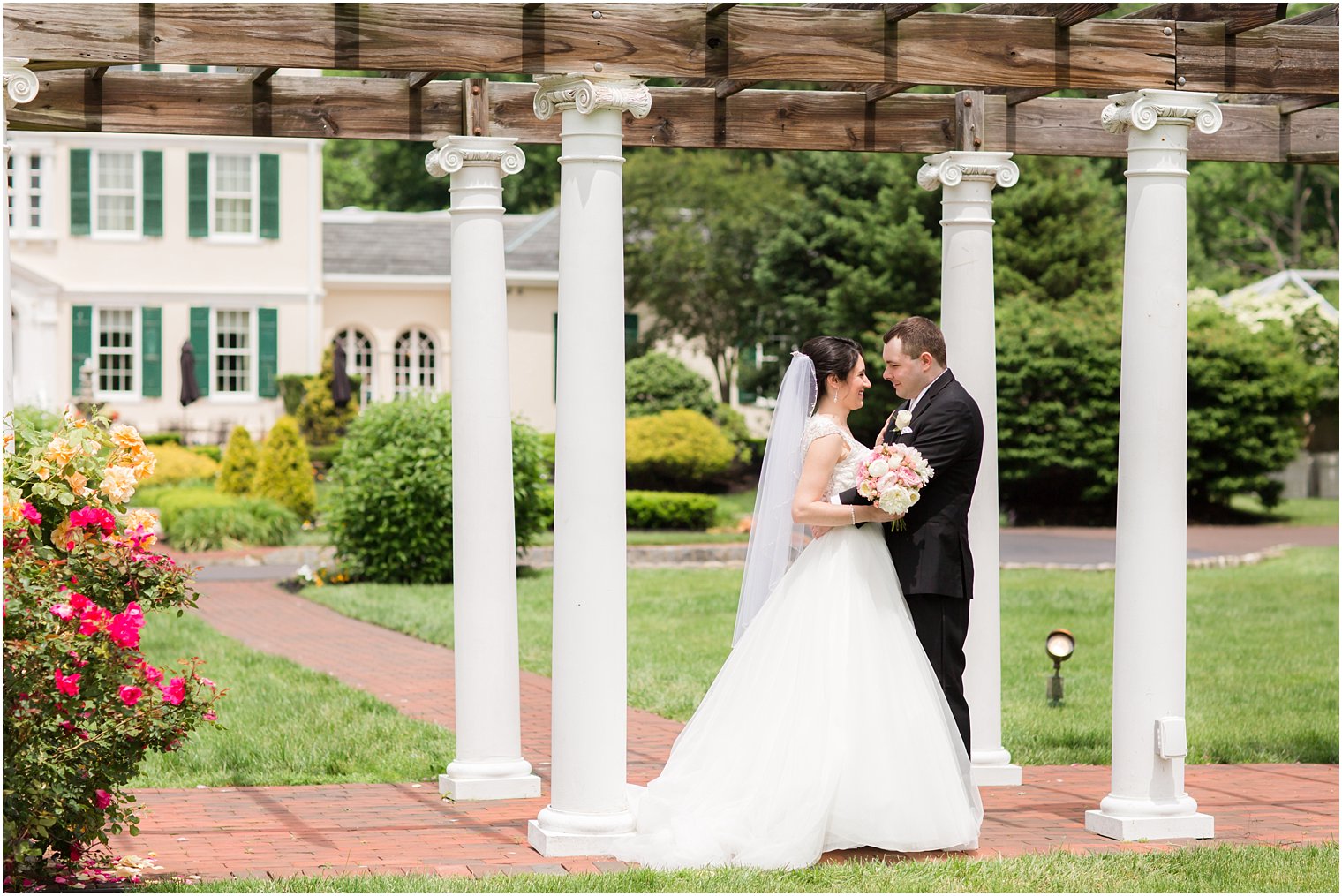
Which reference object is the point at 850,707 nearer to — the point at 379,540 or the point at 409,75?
the point at 409,75

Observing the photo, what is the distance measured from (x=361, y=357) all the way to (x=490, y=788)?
27946 millimetres

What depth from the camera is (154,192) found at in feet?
103

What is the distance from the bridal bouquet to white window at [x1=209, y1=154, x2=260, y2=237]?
27.8 metres

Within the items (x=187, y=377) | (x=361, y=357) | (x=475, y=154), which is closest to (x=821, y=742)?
(x=475, y=154)

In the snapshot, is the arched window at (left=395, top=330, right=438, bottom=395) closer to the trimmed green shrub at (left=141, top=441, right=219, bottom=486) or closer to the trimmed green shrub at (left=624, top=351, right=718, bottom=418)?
the trimmed green shrub at (left=624, top=351, right=718, bottom=418)

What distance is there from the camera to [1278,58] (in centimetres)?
690

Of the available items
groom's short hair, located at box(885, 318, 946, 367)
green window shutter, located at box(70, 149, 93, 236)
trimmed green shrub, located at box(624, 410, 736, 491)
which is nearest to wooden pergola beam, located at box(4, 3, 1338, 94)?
groom's short hair, located at box(885, 318, 946, 367)

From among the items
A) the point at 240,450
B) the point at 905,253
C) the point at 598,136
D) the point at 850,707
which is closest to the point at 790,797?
the point at 850,707

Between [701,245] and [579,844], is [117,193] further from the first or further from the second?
[579,844]

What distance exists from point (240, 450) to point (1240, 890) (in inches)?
785

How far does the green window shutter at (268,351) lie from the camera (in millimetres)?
31922

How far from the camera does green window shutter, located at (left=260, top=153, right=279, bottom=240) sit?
31.9 m

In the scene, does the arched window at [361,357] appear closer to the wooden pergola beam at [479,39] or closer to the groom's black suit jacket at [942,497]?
the wooden pergola beam at [479,39]

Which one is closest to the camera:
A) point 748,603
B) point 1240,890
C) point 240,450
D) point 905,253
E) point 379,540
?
point 1240,890
